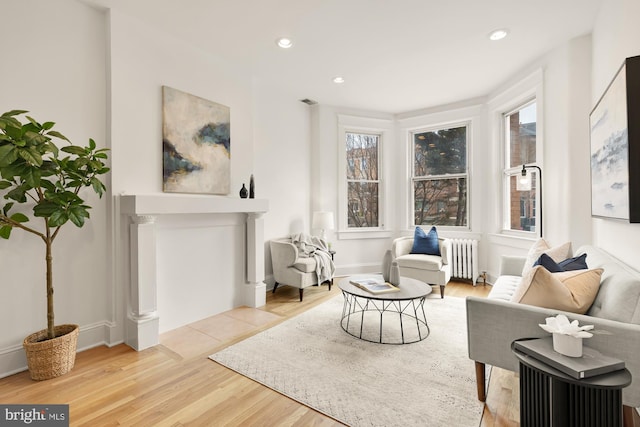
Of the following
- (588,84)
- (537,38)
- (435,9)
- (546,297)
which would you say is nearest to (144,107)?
(435,9)

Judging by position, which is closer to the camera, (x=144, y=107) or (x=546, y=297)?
(x=546, y=297)

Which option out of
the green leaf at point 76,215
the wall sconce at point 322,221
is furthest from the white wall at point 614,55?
the green leaf at point 76,215

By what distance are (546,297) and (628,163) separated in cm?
91

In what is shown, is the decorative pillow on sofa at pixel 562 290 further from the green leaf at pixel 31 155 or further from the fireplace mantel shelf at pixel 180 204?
the green leaf at pixel 31 155

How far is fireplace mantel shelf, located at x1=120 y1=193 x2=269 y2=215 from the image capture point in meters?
2.56

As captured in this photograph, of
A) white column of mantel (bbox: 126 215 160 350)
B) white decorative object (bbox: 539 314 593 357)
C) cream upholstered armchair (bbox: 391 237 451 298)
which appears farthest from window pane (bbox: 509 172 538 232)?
white column of mantel (bbox: 126 215 160 350)

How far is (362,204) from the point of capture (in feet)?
17.6

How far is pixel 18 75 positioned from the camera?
2227mm

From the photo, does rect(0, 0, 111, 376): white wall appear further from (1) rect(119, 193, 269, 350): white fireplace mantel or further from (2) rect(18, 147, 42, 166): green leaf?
(2) rect(18, 147, 42, 166): green leaf

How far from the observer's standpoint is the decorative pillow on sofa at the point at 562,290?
1654 mm

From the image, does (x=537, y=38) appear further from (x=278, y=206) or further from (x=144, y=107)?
(x=144, y=107)

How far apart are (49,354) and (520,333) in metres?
2.98

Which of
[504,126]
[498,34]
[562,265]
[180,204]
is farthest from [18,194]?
[504,126]

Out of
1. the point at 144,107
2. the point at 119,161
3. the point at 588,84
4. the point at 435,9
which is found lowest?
the point at 119,161
